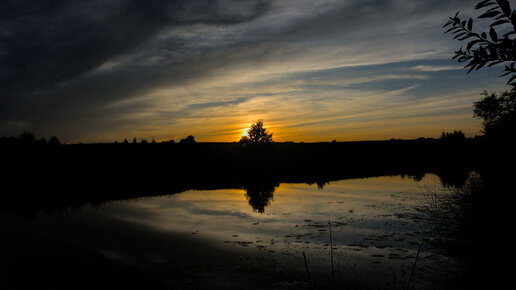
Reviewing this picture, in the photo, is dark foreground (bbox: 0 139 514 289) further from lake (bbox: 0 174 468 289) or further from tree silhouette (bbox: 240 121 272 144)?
tree silhouette (bbox: 240 121 272 144)

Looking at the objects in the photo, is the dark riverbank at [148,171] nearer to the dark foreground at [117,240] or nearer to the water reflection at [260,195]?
the dark foreground at [117,240]

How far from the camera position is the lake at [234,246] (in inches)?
365

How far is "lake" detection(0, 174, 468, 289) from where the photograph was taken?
927cm

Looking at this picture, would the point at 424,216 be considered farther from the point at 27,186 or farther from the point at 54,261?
the point at 27,186

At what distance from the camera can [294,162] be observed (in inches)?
2083

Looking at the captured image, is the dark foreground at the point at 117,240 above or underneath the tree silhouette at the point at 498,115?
underneath

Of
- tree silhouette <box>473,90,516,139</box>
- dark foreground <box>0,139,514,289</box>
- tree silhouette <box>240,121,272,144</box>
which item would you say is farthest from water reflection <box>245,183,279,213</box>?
tree silhouette <box>240,121,272,144</box>

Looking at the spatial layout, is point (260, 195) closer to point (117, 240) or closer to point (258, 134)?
point (117, 240)

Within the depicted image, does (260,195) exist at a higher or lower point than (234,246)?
higher

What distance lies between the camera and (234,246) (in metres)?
12.5

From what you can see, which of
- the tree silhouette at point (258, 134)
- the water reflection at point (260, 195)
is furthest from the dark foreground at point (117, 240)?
the tree silhouette at point (258, 134)

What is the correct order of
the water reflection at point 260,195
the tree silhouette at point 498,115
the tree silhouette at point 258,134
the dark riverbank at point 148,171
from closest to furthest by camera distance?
1. the tree silhouette at point 498,115
2. the water reflection at point 260,195
3. the dark riverbank at point 148,171
4. the tree silhouette at point 258,134

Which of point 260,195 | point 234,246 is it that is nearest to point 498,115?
point 260,195

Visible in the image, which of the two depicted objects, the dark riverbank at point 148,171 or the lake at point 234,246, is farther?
the dark riverbank at point 148,171
